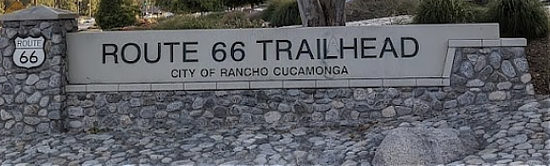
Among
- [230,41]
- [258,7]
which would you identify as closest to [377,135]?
[230,41]

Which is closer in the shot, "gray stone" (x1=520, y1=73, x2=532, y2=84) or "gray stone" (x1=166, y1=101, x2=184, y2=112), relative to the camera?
"gray stone" (x1=520, y1=73, x2=532, y2=84)

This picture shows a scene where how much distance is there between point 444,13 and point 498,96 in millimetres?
4423

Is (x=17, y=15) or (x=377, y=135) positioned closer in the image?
(x=377, y=135)

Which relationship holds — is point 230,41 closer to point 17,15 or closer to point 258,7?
point 17,15

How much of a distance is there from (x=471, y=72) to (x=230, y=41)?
120 inches

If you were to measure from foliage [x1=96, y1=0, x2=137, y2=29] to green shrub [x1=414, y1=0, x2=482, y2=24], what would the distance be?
973 cm

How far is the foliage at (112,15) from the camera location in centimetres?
1772

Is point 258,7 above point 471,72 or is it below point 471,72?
above

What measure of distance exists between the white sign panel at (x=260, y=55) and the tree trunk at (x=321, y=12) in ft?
6.65

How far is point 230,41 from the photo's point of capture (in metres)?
7.49

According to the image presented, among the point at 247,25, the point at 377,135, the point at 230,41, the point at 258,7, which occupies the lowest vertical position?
the point at 377,135

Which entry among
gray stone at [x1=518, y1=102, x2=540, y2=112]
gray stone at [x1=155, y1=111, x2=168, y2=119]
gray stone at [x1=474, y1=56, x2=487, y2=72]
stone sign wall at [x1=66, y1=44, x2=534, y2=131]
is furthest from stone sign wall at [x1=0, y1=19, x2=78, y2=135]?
gray stone at [x1=518, y1=102, x2=540, y2=112]

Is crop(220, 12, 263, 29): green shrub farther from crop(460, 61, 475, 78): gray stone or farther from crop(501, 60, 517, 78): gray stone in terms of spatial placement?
crop(501, 60, 517, 78): gray stone

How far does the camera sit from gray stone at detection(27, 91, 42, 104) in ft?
24.1
